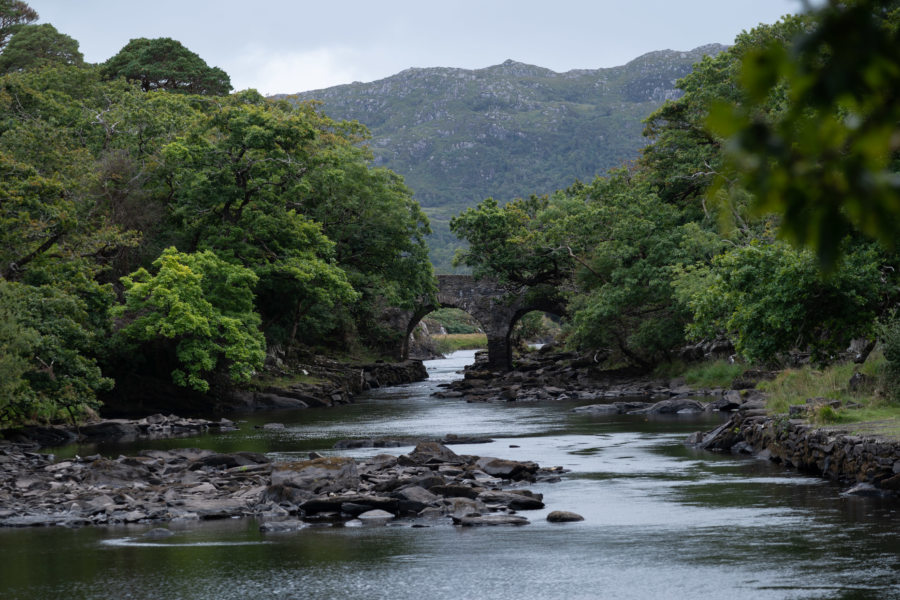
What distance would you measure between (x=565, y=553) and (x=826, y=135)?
10.5 m

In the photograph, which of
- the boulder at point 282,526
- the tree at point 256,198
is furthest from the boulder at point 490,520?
the tree at point 256,198

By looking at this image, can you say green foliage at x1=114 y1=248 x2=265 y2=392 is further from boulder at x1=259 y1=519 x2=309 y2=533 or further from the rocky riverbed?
boulder at x1=259 y1=519 x2=309 y2=533

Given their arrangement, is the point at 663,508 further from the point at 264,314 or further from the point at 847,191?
the point at 264,314

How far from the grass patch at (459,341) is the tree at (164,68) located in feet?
158

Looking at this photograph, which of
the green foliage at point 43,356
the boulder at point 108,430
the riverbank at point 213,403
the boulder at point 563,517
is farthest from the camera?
the boulder at point 108,430

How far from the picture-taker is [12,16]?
6806 cm

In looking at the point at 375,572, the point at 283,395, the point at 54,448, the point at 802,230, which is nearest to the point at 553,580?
the point at 375,572

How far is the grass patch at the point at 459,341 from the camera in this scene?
115 m

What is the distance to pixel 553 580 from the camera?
11398 mm

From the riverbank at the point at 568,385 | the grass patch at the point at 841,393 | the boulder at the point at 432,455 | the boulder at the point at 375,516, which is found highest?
the grass patch at the point at 841,393

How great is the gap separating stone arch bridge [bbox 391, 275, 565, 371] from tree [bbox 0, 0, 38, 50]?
34292 mm

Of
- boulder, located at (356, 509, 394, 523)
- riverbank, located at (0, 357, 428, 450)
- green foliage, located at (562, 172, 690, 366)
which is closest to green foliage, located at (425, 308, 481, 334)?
riverbank, located at (0, 357, 428, 450)

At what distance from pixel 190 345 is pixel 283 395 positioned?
7.64 meters

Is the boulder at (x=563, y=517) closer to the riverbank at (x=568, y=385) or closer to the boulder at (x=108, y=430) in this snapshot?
the riverbank at (x=568, y=385)
